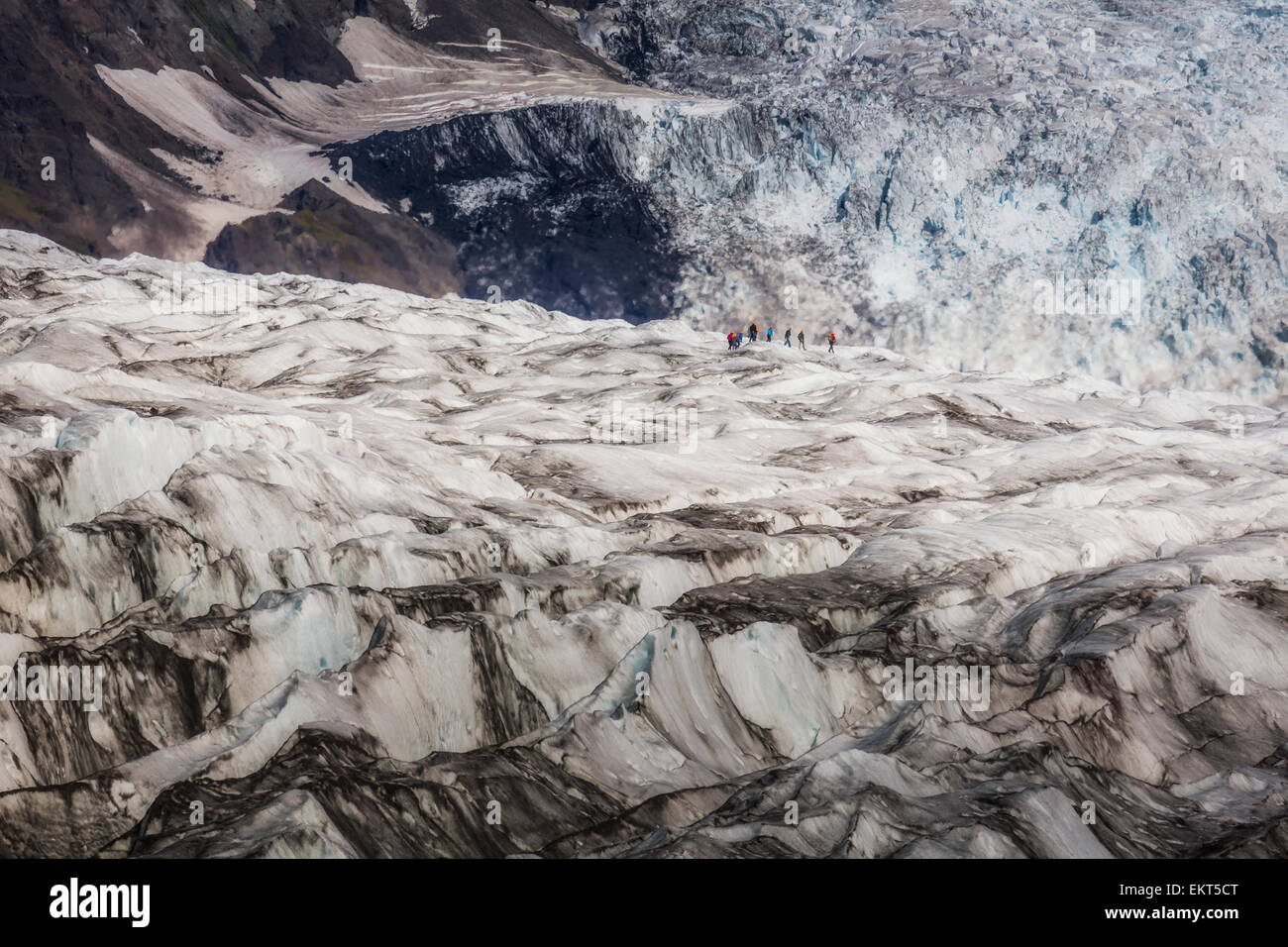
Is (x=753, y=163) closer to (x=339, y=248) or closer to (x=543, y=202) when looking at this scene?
(x=543, y=202)

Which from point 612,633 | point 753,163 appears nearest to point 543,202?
point 753,163

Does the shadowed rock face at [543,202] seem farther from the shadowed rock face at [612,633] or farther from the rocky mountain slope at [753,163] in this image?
the shadowed rock face at [612,633]

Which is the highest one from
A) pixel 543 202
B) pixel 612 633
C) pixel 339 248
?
pixel 543 202

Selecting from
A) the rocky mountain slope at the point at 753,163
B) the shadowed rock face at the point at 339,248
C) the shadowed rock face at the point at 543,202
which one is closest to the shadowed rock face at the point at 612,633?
the rocky mountain slope at the point at 753,163

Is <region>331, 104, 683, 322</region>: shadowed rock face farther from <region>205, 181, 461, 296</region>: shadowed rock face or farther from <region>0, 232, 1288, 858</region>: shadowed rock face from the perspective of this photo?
<region>0, 232, 1288, 858</region>: shadowed rock face

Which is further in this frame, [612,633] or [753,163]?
[753,163]
